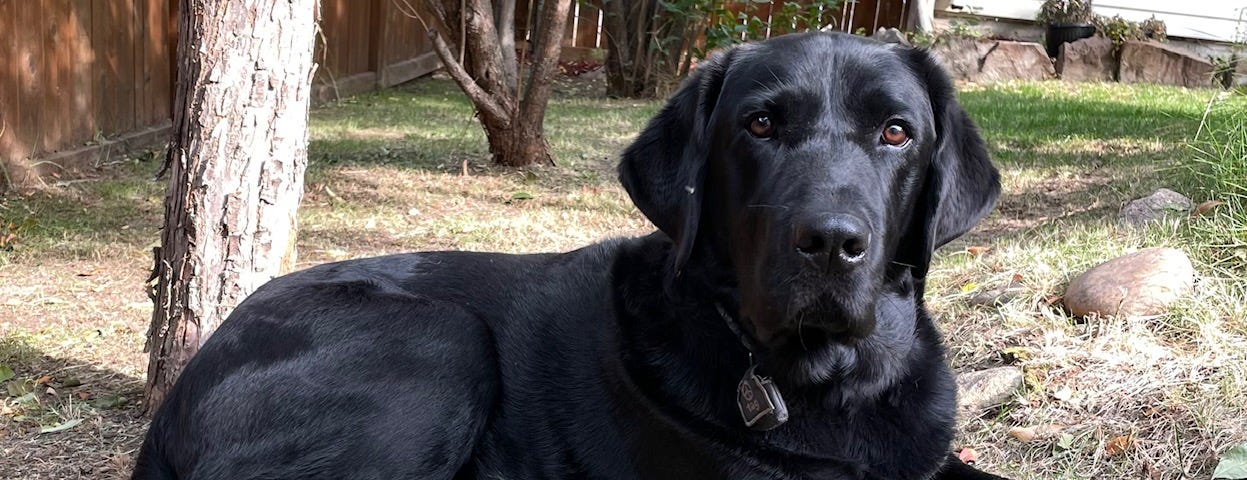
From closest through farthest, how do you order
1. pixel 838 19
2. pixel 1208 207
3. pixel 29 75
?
1. pixel 1208 207
2. pixel 29 75
3. pixel 838 19

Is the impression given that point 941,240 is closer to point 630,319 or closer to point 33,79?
point 630,319

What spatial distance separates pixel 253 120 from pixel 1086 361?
10.2 feet

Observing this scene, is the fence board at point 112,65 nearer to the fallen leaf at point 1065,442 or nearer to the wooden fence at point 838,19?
the fallen leaf at point 1065,442

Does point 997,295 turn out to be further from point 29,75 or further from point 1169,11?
point 1169,11

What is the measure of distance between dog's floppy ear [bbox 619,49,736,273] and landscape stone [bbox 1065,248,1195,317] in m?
2.15

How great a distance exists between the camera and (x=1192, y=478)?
11.3ft

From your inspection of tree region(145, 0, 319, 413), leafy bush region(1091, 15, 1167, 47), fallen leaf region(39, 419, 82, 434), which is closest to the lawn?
fallen leaf region(39, 419, 82, 434)

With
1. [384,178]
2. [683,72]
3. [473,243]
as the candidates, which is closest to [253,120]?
[473,243]

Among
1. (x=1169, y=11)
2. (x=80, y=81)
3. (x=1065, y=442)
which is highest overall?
(x=1169, y=11)

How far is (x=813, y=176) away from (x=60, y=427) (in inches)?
115

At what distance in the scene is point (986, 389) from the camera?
3947 millimetres

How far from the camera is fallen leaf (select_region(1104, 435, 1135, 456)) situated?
11.9 ft

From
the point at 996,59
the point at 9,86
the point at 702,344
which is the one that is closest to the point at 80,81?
the point at 9,86

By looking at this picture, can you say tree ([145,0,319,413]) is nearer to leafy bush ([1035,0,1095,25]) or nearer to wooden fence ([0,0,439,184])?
wooden fence ([0,0,439,184])
